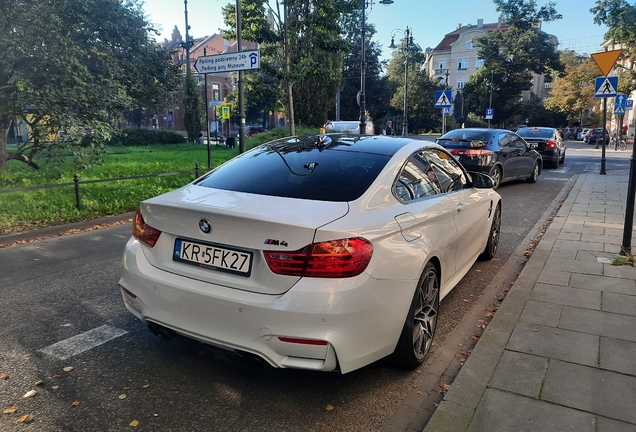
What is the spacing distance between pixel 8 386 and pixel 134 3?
44.1 ft

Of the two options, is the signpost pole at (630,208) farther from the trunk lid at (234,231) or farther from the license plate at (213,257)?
the license plate at (213,257)

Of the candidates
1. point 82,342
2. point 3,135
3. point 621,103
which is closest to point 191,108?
point 3,135

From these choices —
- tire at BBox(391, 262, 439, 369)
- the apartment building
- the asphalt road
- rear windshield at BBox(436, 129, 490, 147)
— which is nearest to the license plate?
the asphalt road

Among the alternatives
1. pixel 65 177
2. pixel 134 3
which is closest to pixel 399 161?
pixel 65 177

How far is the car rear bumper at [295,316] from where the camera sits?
2.63 m

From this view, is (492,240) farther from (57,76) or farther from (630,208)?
(57,76)

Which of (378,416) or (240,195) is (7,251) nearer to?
(240,195)

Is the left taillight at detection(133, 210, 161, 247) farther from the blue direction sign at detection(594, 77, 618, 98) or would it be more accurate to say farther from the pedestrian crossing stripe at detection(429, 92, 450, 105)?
the pedestrian crossing stripe at detection(429, 92, 450, 105)

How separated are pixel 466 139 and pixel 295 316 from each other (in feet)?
36.5

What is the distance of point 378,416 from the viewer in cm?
289

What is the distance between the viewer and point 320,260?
2637 mm

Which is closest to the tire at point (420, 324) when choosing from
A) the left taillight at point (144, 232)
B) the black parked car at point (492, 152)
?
the left taillight at point (144, 232)

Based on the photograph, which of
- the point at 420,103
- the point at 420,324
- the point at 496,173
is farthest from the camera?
the point at 420,103

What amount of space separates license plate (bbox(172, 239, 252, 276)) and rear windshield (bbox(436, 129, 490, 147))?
34.8 feet
